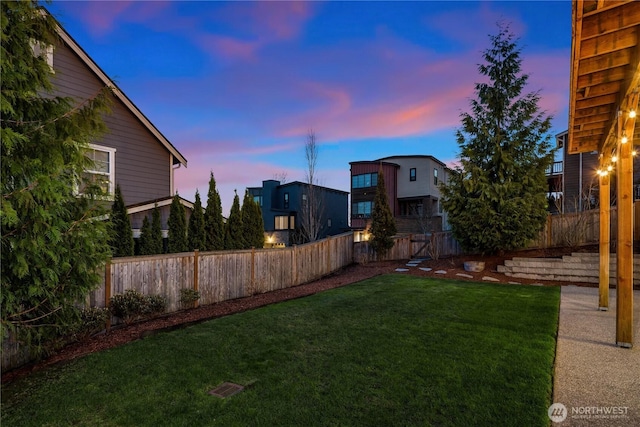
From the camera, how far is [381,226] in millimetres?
14578

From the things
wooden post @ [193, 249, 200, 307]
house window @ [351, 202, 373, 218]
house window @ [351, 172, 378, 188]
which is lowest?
wooden post @ [193, 249, 200, 307]

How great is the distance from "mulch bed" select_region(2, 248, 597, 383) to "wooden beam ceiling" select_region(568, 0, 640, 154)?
6374 mm

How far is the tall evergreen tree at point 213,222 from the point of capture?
31.6 feet

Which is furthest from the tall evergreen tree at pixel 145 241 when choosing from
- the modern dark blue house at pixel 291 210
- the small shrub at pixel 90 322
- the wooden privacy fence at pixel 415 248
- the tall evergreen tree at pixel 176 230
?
the modern dark blue house at pixel 291 210

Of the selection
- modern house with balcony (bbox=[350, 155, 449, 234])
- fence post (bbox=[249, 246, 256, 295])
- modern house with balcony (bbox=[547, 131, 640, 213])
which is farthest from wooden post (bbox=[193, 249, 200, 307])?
modern house with balcony (bbox=[350, 155, 449, 234])

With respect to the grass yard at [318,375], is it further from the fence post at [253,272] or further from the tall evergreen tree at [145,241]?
the tall evergreen tree at [145,241]

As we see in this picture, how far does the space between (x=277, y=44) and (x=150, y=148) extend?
21.9ft

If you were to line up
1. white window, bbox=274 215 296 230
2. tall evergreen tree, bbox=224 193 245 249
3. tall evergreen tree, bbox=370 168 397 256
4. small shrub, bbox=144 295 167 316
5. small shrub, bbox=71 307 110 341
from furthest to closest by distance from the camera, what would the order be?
white window, bbox=274 215 296 230 < tall evergreen tree, bbox=370 168 397 256 < tall evergreen tree, bbox=224 193 245 249 < small shrub, bbox=144 295 167 316 < small shrub, bbox=71 307 110 341

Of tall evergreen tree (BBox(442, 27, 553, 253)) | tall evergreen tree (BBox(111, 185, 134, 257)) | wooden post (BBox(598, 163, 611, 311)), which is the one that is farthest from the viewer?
tall evergreen tree (BBox(442, 27, 553, 253))

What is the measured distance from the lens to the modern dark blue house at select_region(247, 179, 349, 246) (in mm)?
27297

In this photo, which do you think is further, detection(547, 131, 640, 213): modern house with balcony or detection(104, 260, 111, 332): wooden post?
detection(547, 131, 640, 213): modern house with balcony

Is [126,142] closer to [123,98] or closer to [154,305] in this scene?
[123,98]

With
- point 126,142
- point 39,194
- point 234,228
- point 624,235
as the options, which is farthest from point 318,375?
point 126,142

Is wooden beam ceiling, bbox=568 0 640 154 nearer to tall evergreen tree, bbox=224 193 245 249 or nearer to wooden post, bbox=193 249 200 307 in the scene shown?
wooden post, bbox=193 249 200 307
